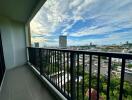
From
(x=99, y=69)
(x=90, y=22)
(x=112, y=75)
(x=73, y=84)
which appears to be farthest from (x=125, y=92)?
(x=90, y=22)

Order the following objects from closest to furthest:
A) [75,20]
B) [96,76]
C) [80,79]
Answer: [96,76], [80,79], [75,20]

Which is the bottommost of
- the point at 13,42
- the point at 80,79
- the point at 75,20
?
the point at 80,79

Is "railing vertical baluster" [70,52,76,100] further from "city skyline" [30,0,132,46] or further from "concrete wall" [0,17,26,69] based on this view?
"concrete wall" [0,17,26,69]

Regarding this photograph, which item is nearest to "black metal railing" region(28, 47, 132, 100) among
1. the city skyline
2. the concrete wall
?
the city skyline

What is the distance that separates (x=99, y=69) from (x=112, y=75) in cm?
14

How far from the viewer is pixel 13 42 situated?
181 inches

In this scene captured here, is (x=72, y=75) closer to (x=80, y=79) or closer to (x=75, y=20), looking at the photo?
(x=80, y=79)

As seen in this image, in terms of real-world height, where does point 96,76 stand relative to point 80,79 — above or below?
above

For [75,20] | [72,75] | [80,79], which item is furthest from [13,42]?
[75,20]

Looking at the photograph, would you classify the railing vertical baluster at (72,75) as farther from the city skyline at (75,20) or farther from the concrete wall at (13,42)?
the concrete wall at (13,42)

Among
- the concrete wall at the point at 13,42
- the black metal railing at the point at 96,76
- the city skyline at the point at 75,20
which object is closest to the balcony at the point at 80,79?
the black metal railing at the point at 96,76

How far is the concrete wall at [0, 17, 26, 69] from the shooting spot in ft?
13.4

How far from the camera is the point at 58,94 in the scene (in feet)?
6.14

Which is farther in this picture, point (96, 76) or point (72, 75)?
point (72, 75)
